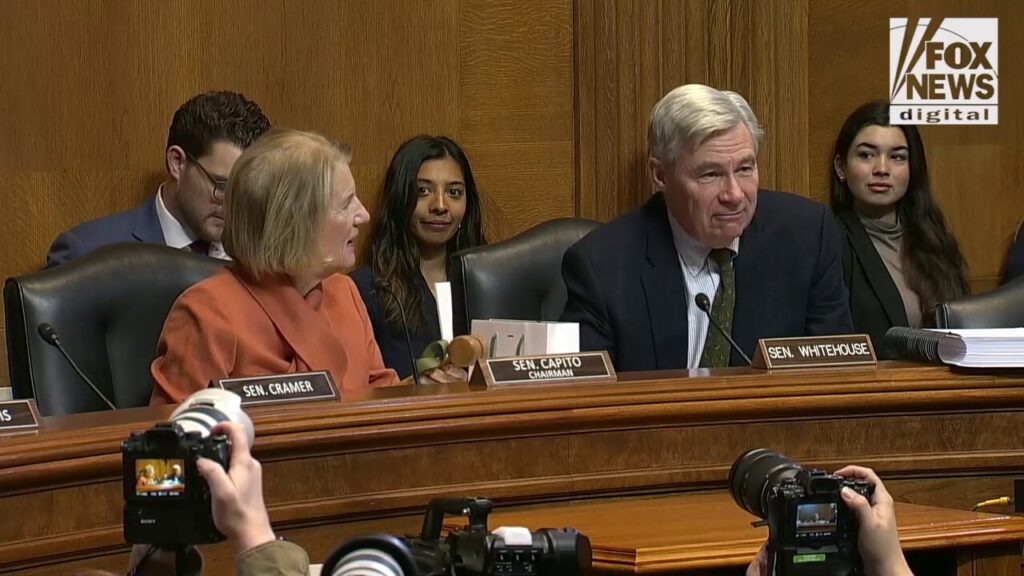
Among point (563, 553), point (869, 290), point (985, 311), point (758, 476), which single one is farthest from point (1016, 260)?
point (563, 553)

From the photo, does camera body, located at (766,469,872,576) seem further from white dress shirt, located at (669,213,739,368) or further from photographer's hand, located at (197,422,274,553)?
white dress shirt, located at (669,213,739,368)

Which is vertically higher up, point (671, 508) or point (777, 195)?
point (777, 195)

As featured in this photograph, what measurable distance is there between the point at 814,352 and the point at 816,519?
49.6 inches

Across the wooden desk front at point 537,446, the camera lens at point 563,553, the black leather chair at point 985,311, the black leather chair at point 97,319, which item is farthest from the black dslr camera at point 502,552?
the black leather chair at point 985,311

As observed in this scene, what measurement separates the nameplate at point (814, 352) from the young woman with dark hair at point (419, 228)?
4.74 feet

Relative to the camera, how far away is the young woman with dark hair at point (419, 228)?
4.36 m

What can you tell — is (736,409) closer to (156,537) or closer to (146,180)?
(156,537)

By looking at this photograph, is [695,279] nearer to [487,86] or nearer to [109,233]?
[487,86]

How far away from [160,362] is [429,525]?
1376mm

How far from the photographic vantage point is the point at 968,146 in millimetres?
5113

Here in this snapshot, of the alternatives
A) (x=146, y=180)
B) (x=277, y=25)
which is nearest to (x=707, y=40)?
(x=277, y=25)

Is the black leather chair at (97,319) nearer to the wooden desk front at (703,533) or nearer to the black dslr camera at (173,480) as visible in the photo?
the wooden desk front at (703,533)

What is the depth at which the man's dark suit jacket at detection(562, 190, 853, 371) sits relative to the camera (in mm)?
3570

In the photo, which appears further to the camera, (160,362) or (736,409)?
(160,362)
